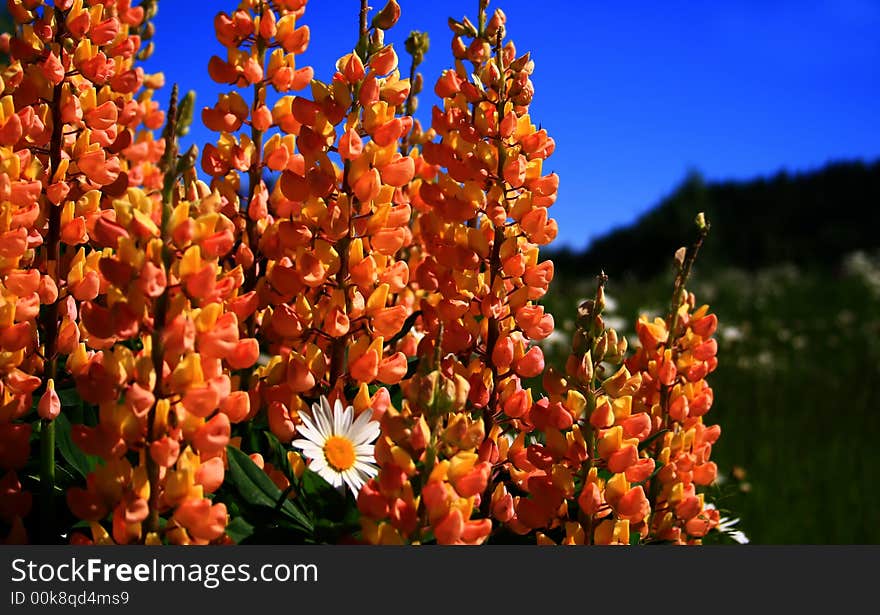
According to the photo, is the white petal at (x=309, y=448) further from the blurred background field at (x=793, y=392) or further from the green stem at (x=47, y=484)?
the blurred background field at (x=793, y=392)

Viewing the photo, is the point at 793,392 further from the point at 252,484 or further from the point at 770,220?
the point at 770,220

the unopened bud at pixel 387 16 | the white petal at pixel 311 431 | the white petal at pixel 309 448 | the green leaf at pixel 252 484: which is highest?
the unopened bud at pixel 387 16

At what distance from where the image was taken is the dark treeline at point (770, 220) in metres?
19.1

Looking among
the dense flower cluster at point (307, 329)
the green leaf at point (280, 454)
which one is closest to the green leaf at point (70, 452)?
the dense flower cluster at point (307, 329)

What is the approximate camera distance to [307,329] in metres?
1.01

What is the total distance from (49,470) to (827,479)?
3.36m

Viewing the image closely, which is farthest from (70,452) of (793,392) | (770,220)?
(770,220)

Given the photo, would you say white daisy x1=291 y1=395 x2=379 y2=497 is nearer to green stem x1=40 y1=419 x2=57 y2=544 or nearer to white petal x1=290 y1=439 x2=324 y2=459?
white petal x1=290 y1=439 x2=324 y2=459

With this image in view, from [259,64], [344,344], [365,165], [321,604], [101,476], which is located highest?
[259,64]

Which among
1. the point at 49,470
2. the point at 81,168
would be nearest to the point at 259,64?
the point at 81,168

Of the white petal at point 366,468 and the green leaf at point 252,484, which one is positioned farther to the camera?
the white petal at point 366,468

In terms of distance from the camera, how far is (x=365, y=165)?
3.28ft

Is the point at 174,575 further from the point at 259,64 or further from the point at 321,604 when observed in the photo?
the point at 259,64

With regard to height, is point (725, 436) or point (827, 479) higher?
point (725, 436)
